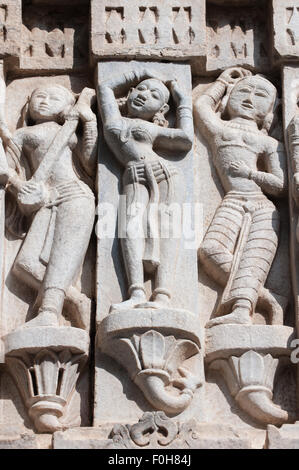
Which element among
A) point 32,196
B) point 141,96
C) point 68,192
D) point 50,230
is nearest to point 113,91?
point 141,96

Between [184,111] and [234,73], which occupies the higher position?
[234,73]

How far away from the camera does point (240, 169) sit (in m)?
8.80

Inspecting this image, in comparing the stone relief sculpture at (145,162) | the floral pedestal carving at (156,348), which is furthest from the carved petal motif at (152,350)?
the stone relief sculpture at (145,162)

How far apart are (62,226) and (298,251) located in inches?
58.7

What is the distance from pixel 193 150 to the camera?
8.98m

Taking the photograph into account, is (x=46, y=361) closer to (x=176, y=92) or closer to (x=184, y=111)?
(x=184, y=111)

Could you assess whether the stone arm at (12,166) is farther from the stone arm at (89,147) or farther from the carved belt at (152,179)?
the carved belt at (152,179)

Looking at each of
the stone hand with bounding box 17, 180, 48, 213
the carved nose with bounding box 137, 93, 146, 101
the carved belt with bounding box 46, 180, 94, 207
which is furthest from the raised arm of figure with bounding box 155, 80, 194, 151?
the stone hand with bounding box 17, 180, 48, 213

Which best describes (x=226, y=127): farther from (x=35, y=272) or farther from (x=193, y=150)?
(x=35, y=272)

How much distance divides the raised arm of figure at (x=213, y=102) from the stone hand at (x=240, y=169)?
0.94 ft

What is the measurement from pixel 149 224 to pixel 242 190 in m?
0.69

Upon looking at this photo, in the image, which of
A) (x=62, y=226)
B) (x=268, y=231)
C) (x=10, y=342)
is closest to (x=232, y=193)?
(x=268, y=231)

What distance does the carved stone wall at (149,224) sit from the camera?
8.11 meters

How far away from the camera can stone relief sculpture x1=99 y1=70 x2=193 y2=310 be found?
8.38m
